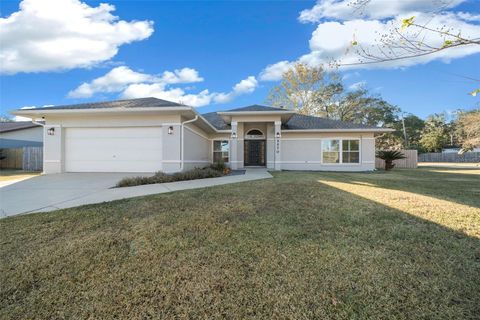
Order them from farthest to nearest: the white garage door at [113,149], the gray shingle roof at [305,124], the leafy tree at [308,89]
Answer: the leafy tree at [308,89] → the gray shingle roof at [305,124] → the white garage door at [113,149]

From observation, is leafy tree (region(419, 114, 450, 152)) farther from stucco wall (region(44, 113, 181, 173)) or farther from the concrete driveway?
the concrete driveway

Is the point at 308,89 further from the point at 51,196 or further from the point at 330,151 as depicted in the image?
the point at 51,196

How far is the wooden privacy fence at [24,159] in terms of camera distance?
16125 mm

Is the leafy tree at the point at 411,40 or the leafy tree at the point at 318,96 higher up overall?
the leafy tree at the point at 318,96

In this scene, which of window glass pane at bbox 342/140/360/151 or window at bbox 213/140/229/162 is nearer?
window glass pane at bbox 342/140/360/151

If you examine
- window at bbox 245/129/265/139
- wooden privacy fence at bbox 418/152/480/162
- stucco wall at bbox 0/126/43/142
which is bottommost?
wooden privacy fence at bbox 418/152/480/162

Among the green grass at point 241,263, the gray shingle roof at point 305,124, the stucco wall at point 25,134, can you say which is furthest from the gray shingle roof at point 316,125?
the stucco wall at point 25,134

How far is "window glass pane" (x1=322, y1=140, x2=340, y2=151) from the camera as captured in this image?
15992mm

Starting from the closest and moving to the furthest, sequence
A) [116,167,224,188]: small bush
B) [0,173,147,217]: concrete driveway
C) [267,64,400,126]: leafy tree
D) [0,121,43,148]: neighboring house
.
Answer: [0,173,147,217]: concrete driveway < [116,167,224,188]: small bush < [0,121,43,148]: neighboring house < [267,64,400,126]: leafy tree

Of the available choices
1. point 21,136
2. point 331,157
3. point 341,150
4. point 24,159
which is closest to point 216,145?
point 331,157

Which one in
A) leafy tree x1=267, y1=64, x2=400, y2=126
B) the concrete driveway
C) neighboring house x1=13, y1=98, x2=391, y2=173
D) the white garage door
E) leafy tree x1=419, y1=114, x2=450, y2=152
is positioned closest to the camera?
the concrete driveway

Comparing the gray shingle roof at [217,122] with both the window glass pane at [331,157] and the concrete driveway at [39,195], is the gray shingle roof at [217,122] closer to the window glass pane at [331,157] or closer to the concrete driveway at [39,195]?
the window glass pane at [331,157]

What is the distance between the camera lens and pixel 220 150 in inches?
659

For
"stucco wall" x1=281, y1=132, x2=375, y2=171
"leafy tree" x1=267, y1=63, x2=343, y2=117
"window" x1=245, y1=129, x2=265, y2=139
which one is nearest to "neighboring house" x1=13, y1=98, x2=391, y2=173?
"window" x1=245, y1=129, x2=265, y2=139
